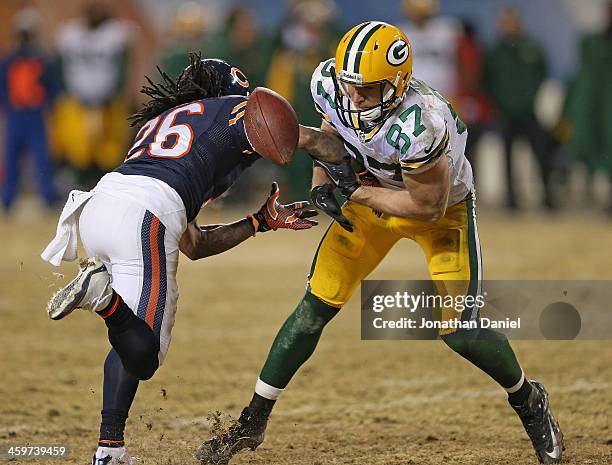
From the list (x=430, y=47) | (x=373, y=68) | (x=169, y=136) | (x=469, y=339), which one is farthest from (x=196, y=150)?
(x=430, y=47)

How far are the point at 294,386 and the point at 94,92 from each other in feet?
Result: 25.3

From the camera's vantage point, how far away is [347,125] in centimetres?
495

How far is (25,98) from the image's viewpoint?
43.5 feet

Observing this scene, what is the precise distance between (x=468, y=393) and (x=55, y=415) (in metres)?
2.17

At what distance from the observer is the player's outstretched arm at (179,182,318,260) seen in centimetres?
517

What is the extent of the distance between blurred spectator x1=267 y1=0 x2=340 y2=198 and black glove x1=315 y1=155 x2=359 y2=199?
306 inches

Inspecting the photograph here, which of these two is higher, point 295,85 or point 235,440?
point 235,440

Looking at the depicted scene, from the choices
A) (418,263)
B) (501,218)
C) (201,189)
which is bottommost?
(501,218)

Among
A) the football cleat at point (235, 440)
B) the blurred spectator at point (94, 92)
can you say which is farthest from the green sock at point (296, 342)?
the blurred spectator at point (94, 92)

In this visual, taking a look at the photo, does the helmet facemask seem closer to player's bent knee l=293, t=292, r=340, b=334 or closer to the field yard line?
player's bent knee l=293, t=292, r=340, b=334

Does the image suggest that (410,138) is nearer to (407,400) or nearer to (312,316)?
(312,316)

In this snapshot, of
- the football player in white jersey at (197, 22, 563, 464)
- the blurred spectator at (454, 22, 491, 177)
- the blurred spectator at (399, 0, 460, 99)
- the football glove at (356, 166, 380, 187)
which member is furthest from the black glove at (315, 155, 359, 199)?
the blurred spectator at (454, 22, 491, 177)

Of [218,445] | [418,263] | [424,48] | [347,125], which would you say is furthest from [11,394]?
[424,48]

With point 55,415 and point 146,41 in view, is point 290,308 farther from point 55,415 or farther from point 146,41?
point 146,41
